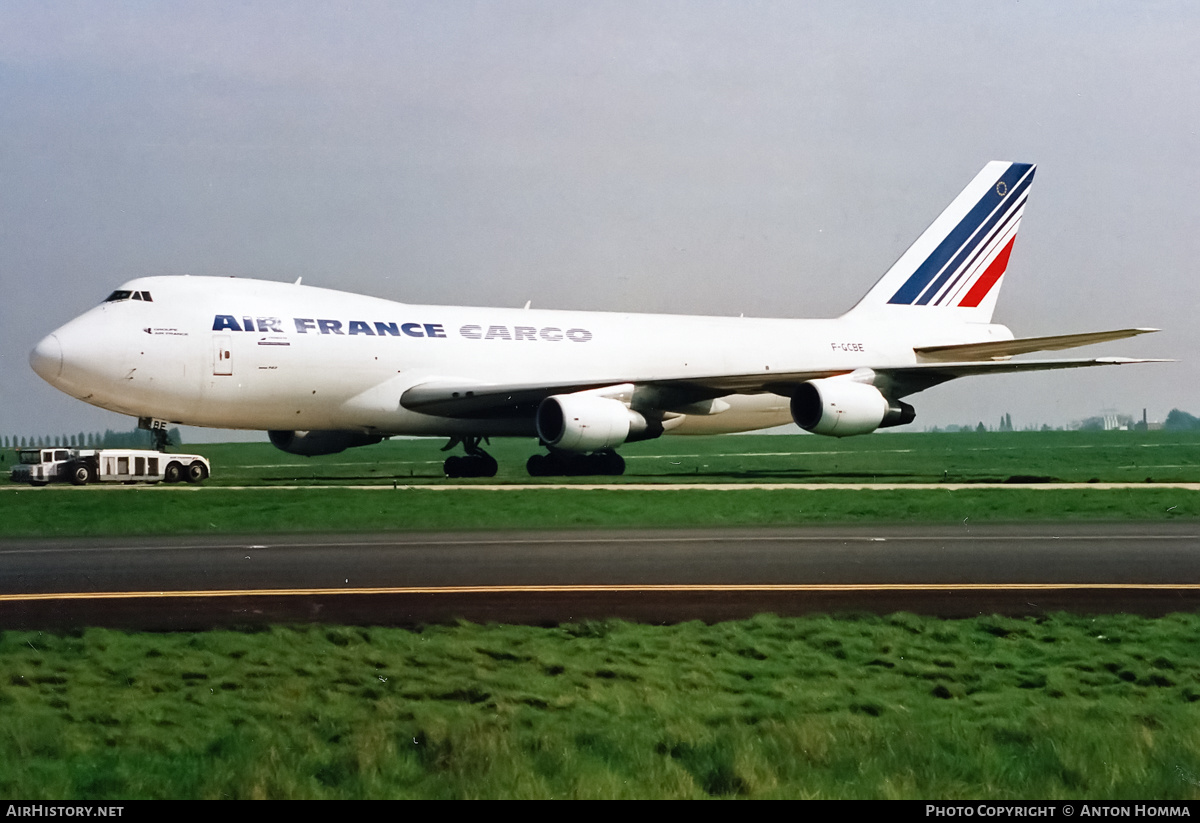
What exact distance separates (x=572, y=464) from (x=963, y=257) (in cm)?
A: 1599

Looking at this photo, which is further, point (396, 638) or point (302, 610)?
point (302, 610)

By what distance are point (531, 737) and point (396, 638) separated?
2403 mm

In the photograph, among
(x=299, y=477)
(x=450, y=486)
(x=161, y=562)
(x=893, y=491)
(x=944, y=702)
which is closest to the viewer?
(x=944, y=702)

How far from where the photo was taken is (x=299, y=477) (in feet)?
100

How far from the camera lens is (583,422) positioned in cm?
2761

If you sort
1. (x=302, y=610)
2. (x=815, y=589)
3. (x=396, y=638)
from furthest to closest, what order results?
(x=815, y=589)
(x=302, y=610)
(x=396, y=638)

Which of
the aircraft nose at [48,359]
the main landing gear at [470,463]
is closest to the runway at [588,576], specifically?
the aircraft nose at [48,359]

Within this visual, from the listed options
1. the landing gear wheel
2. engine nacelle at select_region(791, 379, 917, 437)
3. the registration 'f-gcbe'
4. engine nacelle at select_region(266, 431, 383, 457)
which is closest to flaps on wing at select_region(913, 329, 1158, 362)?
the registration 'f-gcbe'

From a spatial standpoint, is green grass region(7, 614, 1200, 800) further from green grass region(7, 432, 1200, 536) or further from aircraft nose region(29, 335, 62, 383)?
aircraft nose region(29, 335, 62, 383)

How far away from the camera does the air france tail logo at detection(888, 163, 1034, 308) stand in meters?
40.1

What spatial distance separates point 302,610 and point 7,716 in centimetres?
326

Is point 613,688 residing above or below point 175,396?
below

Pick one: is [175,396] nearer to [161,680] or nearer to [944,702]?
[161,680]

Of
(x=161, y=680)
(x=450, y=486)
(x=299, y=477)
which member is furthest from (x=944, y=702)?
(x=299, y=477)
